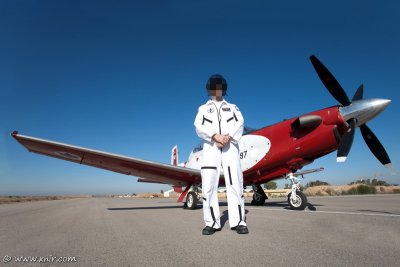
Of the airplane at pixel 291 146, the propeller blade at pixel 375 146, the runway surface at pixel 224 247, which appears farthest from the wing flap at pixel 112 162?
the propeller blade at pixel 375 146

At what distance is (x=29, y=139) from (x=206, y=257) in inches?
283

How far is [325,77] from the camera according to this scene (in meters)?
8.02

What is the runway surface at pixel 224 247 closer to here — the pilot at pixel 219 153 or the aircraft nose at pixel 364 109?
the pilot at pixel 219 153

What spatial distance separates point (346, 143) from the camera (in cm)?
696

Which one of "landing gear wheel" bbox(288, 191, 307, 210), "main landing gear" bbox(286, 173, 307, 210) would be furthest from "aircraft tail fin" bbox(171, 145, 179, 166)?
"landing gear wheel" bbox(288, 191, 307, 210)

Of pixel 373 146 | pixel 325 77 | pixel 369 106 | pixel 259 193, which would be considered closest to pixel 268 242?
pixel 369 106

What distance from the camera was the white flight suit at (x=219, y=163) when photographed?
4.03 meters

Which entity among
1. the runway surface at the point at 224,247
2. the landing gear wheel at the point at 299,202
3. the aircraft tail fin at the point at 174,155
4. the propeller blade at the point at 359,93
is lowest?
the runway surface at the point at 224,247

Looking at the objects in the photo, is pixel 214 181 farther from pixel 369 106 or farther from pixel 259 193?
pixel 259 193

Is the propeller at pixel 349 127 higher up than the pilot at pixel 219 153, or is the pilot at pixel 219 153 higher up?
the propeller at pixel 349 127

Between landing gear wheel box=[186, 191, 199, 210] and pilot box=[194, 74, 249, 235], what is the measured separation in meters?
5.87

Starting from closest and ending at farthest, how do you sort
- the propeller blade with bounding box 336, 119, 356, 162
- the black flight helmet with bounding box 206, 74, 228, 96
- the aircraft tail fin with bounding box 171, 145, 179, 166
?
1. the black flight helmet with bounding box 206, 74, 228, 96
2. the propeller blade with bounding box 336, 119, 356, 162
3. the aircraft tail fin with bounding box 171, 145, 179, 166

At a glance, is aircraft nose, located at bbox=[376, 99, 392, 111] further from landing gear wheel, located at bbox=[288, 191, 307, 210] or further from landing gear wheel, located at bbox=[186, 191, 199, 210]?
landing gear wheel, located at bbox=[186, 191, 199, 210]

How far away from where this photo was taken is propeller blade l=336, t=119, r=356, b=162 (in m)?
6.86
